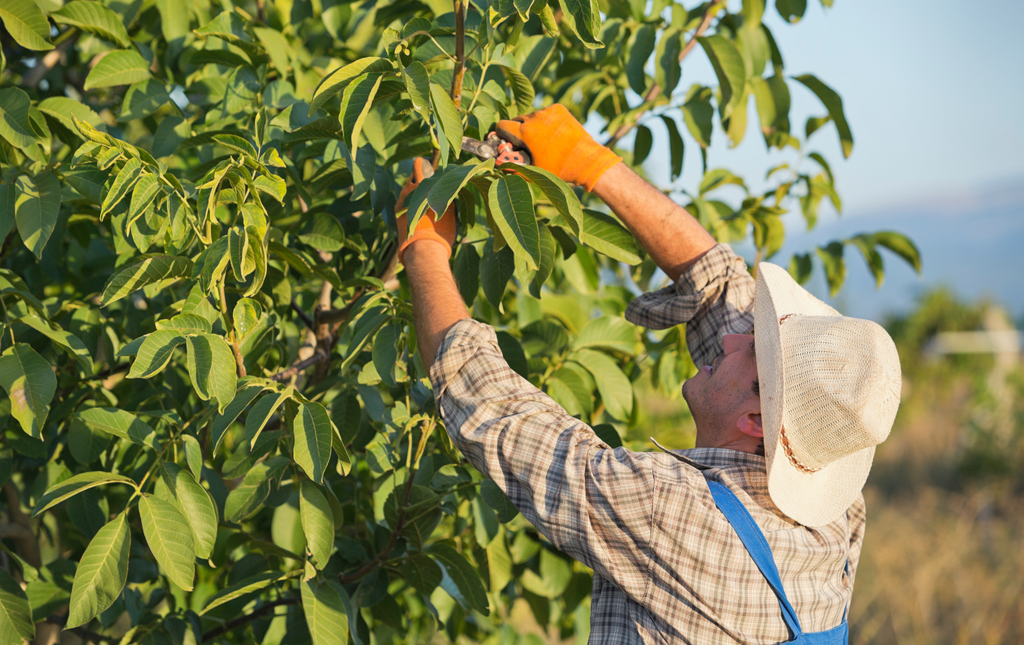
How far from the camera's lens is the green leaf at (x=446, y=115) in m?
1.03

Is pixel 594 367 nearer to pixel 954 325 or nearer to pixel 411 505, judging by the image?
pixel 411 505

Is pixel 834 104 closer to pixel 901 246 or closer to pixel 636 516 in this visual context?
pixel 901 246

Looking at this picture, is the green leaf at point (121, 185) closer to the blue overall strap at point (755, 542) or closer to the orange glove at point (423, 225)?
the orange glove at point (423, 225)

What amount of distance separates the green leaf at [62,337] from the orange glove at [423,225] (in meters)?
0.55

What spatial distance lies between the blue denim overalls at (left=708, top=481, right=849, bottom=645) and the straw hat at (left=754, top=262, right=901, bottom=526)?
6cm

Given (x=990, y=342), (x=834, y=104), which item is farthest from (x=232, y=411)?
(x=990, y=342)

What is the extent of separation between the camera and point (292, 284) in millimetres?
1635

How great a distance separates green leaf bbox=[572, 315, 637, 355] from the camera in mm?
1708

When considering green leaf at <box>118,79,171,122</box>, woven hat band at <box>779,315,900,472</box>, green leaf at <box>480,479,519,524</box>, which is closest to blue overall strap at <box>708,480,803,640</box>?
woven hat band at <box>779,315,900,472</box>

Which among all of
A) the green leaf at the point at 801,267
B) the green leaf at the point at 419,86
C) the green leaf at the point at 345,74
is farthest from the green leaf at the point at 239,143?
the green leaf at the point at 801,267

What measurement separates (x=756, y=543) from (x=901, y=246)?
1.21 metres

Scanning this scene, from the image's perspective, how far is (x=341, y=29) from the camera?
176 cm

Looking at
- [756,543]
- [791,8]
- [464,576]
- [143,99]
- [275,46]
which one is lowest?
[464,576]

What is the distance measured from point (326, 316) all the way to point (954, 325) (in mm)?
19471
